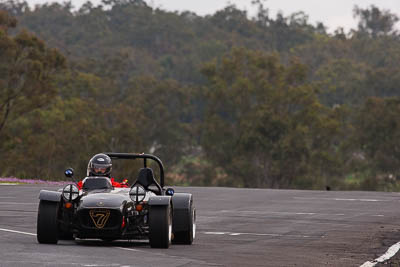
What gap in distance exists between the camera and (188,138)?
9506cm

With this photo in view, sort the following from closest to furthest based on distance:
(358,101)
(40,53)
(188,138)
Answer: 1. (40,53)
2. (188,138)
3. (358,101)

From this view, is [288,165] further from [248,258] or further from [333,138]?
[248,258]

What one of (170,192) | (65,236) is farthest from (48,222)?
(170,192)

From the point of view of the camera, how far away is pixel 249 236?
18328 mm

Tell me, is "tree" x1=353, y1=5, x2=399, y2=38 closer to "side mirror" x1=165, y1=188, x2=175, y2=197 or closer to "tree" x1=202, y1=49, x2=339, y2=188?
"tree" x1=202, y1=49, x2=339, y2=188

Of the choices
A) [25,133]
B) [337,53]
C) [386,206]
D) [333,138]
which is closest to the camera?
[386,206]

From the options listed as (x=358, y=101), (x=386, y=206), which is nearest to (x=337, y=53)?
(x=358, y=101)

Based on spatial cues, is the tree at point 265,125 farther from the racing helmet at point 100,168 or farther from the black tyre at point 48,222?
the black tyre at point 48,222

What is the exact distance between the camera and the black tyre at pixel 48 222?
47.3 feet

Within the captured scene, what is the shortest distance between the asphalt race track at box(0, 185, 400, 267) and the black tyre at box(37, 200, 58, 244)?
19cm

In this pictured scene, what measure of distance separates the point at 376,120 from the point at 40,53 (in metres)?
30.2

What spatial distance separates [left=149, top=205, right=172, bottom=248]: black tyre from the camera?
14.4m

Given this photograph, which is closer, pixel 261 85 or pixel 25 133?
pixel 25 133

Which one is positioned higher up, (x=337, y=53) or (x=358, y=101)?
(x=337, y=53)
